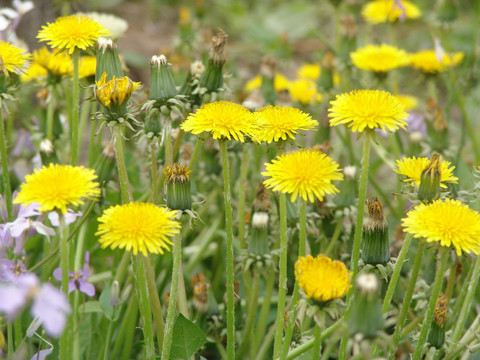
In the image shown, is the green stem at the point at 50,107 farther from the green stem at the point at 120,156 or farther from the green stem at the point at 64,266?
the green stem at the point at 64,266

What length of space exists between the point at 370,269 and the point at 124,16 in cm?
317

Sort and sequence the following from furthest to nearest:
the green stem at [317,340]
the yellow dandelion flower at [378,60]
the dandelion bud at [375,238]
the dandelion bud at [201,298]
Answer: the yellow dandelion flower at [378,60] < the dandelion bud at [201,298] < the dandelion bud at [375,238] < the green stem at [317,340]

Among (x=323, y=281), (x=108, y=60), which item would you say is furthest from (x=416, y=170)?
(x=108, y=60)

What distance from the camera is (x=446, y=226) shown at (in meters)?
0.77

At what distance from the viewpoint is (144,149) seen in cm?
135

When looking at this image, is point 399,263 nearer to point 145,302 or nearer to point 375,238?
point 375,238

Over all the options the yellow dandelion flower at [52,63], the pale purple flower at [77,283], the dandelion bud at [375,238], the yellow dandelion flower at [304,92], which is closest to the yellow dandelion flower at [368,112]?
the dandelion bud at [375,238]

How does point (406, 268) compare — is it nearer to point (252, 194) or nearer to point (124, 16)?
point (252, 194)

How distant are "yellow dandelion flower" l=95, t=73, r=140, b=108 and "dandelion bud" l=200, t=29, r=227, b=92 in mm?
235

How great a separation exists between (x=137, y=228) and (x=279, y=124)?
27 centimetres

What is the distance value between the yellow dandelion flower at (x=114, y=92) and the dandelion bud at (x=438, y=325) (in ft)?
1.93

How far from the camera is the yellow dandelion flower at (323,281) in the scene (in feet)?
2.39

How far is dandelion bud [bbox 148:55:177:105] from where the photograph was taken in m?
0.98

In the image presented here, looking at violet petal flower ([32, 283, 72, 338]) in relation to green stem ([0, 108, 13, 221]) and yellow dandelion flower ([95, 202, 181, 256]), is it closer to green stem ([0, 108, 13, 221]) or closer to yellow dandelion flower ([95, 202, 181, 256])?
yellow dandelion flower ([95, 202, 181, 256])
